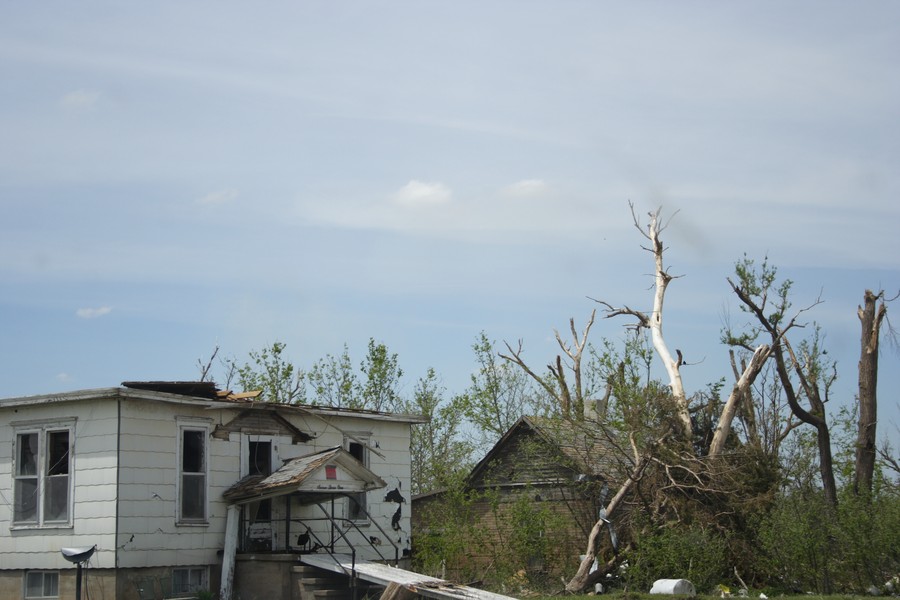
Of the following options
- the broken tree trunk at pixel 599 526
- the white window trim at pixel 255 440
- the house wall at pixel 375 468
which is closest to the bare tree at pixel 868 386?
the broken tree trunk at pixel 599 526

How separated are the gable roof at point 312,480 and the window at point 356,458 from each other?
1.73m

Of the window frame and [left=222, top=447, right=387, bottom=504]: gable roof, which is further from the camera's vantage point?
[left=222, top=447, right=387, bottom=504]: gable roof

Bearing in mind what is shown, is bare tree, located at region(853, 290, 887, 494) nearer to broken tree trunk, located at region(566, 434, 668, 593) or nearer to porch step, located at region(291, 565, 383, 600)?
broken tree trunk, located at region(566, 434, 668, 593)

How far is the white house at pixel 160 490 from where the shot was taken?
53.1ft

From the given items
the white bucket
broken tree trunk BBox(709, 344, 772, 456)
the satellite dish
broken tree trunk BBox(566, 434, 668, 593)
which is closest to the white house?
the satellite dish

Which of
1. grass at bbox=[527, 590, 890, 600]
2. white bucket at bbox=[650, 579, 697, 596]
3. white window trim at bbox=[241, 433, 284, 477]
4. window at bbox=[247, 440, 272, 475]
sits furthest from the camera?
window at bbox=[247, 440, 272, 475]

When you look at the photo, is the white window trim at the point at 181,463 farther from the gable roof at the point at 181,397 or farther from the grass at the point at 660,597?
the grass at the point at 660,597

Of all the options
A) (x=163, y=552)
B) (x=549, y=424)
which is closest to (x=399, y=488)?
(x=549, y=424)

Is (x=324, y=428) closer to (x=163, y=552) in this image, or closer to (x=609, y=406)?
(x=163, y=552)

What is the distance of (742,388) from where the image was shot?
2330 centimetres

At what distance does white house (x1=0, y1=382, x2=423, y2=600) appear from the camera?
16.2 metres

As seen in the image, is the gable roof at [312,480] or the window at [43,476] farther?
the gable roof at [312,480]

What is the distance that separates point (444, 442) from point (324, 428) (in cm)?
2029

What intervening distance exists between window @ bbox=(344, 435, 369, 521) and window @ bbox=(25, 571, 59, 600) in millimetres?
5799
